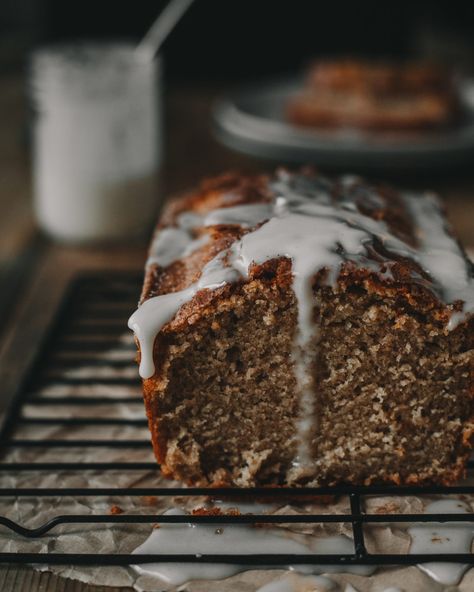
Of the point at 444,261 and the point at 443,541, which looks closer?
the point at 443,541

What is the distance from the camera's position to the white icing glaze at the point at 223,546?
1441 mm

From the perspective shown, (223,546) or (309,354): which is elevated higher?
(309,354)

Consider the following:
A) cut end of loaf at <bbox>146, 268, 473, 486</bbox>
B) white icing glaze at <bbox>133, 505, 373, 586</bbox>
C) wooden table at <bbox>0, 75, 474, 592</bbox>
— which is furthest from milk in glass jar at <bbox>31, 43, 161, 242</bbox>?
white icing glaze at <bbox>133, 505, 373, 586</bbox>

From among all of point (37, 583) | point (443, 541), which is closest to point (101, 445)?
point (37, 583)

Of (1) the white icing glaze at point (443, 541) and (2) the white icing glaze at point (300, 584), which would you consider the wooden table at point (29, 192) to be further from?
(1) the white icing glaze at point (443, 541)

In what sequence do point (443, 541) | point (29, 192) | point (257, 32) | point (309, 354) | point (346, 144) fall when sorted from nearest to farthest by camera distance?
point (443, 541), point (309, 354), point (346, 144), point (29, 192), point (257, 32)

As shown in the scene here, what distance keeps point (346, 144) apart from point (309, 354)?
1701 millimetres

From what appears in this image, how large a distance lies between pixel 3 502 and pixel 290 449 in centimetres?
60

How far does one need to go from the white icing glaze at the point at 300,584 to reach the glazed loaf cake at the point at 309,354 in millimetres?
307

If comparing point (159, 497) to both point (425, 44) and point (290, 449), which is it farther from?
point (425, 44)

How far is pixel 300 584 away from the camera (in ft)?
4.64

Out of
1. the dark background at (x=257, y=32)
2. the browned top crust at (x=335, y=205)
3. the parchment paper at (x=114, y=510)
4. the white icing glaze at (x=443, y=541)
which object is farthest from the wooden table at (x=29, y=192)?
the dark background at (x=257, y=32)

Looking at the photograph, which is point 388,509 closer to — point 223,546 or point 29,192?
point 223,546

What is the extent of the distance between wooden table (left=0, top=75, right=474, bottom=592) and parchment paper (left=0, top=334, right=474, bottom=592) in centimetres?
40
